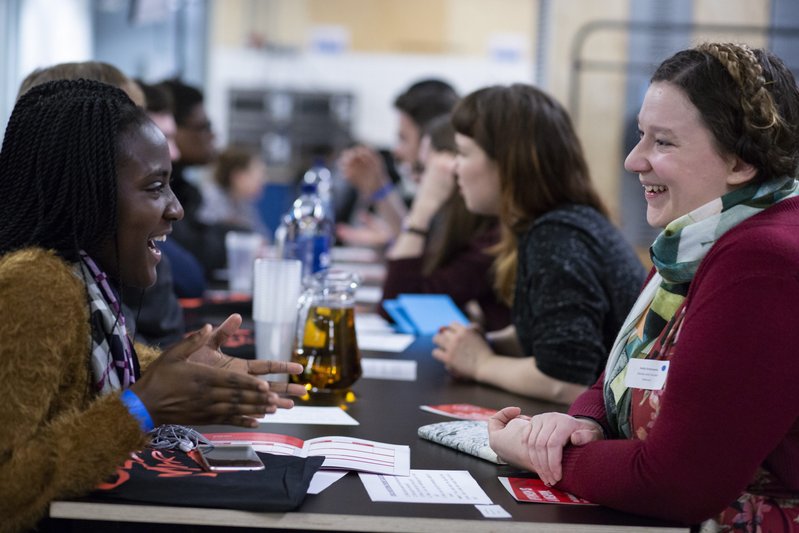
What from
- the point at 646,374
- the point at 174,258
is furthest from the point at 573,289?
the point at 174,258

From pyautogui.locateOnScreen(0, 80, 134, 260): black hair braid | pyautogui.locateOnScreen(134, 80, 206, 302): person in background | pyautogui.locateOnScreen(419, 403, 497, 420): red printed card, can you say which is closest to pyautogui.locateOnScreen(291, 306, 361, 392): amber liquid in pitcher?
pyautogui.locateOnScreen(419, 403, 497, 420): red printed card

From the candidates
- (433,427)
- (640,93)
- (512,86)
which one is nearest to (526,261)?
(512,86)

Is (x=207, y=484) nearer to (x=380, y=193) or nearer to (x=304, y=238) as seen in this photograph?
(x=304, y=238)

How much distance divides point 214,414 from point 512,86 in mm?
1339

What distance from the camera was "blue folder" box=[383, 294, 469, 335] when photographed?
2.66 metres

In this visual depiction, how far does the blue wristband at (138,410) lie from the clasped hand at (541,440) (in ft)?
1.51

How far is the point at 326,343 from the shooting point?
1.68 metres

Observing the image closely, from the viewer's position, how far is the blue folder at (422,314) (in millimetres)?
2664

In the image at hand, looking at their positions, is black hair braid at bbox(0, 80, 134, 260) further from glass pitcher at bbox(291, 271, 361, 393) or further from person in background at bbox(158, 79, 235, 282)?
person in background at bbox(158, 79, 235, 282)

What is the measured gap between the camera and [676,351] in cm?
113

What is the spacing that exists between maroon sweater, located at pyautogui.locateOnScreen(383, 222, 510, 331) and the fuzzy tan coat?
181 centimetres

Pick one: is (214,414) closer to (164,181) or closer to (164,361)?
(164,361)

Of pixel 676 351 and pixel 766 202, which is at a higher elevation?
pixel 766 202

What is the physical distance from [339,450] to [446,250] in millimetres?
1673
